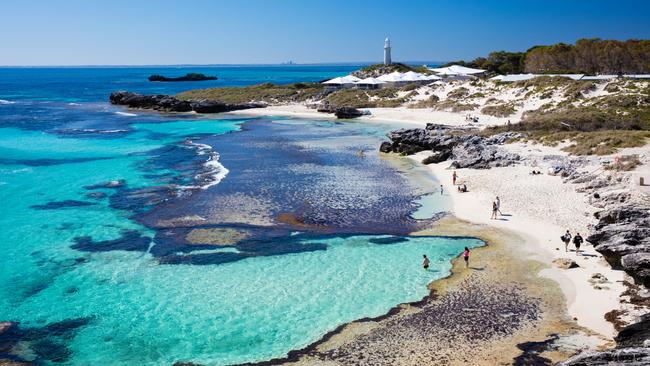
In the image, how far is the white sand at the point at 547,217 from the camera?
18.0 meters

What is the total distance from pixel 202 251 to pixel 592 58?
252ft

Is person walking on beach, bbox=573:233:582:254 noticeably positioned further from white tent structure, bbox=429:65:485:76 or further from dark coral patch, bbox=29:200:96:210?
white tent structure, bbox=429:65:485:76

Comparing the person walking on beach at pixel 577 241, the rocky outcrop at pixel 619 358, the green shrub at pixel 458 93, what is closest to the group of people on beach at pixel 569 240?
the person walking on beach at pixel 577 241

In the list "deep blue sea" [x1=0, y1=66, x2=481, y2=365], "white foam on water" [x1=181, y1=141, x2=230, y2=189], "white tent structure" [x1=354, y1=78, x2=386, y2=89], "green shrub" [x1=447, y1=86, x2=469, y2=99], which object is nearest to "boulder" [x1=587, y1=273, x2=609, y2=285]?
"deep blue sea" [x1=0, y1=66, x2=481, y2=365]

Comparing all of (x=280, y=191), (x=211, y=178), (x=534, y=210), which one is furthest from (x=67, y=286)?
(x=534, y=210)

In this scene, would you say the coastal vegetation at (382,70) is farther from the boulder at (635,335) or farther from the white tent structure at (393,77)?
the boulder at (635,335)

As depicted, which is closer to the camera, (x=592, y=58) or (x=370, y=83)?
(x=592, y=58)

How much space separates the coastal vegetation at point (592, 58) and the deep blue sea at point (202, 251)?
169 ft

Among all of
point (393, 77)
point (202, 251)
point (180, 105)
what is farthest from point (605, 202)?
point (180, 105)

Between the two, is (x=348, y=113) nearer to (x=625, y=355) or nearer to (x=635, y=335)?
(x=635, y=335)

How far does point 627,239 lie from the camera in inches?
749

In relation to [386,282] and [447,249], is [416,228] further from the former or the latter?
[386,282]

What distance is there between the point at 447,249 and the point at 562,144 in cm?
2234

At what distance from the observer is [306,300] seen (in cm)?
1931
